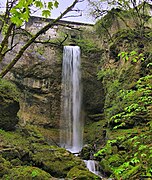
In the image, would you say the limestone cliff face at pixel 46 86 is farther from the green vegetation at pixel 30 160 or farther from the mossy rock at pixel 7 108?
the green vegetation at pixel 30 160

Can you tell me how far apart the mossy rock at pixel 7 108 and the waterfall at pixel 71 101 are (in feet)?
21.0

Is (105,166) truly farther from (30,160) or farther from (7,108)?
(7,108)

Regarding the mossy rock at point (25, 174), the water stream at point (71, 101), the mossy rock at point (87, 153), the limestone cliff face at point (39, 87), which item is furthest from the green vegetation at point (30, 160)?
the water stream at point (71, 101)

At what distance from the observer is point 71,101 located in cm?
1602

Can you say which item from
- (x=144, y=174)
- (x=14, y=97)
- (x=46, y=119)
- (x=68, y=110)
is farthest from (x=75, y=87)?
(x=144, y=174)

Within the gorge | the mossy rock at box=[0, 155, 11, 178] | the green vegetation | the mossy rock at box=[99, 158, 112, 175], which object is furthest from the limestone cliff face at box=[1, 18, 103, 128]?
the mossy rock at box=[0, 155, 11, 178]

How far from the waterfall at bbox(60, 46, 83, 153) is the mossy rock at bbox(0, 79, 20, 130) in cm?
641

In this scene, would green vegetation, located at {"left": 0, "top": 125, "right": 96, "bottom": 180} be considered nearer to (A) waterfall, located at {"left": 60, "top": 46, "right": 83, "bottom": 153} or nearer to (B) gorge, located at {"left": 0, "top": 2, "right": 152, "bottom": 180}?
(B) gorge, located at {"left": 0, "top": 2, "right": 152, "bottom": 180}

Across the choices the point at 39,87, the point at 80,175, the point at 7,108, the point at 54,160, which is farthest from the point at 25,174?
the point at 39,87

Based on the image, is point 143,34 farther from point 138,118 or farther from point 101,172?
point 101,172

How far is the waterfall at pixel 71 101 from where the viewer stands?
50.1 feet

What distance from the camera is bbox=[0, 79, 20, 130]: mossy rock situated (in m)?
8.73

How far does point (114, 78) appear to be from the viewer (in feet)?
41.6

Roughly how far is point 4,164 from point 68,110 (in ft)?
32.9
